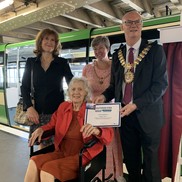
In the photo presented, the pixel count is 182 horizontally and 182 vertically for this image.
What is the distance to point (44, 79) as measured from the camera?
81.9 inches

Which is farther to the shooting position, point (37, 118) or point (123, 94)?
point (37, 118)

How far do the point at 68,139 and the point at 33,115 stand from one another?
406mm

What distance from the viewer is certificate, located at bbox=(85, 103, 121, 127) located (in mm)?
1618

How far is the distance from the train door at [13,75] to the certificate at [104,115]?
3.63 metres

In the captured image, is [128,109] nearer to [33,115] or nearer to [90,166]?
[90,166]

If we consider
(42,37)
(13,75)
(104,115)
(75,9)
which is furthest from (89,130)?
(13,75)

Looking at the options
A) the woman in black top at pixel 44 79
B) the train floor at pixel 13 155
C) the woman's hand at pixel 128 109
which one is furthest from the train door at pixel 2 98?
the woman's hand at pixel 128 109

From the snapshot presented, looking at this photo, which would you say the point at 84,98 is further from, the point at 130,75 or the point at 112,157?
the point at 112,157

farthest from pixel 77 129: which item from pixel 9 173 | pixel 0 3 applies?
pixel 0 3

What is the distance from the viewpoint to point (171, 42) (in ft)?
6.32

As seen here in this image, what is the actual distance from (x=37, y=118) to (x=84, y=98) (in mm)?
492

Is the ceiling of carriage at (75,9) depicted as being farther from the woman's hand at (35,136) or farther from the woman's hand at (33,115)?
the woman's hand at (35,136)

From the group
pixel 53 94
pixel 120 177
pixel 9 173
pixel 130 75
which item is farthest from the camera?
pixel 9 173

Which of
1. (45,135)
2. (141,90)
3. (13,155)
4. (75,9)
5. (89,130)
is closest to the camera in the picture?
(89,130)
